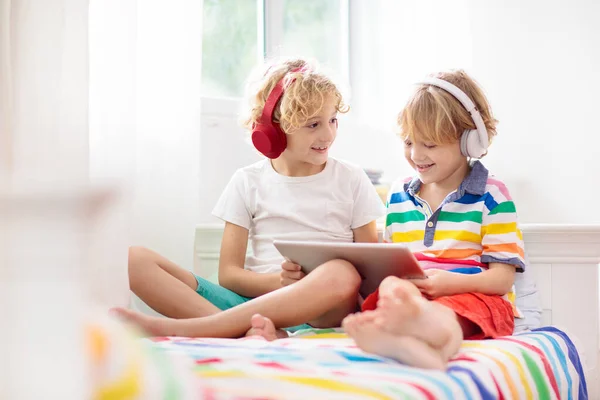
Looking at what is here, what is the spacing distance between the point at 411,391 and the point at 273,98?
3.25 feet

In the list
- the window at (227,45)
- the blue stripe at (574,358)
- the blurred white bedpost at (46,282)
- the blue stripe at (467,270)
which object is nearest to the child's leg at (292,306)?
the blue stripe at (467,270)

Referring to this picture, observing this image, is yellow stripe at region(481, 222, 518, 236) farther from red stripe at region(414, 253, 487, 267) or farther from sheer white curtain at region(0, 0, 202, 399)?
sheer white curtain at region(0, 0, 202, 399)

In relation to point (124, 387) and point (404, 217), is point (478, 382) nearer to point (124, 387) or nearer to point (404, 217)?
point (124, 387)

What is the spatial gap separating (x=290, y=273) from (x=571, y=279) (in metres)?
0.63

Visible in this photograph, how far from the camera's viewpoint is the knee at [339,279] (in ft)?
4.41

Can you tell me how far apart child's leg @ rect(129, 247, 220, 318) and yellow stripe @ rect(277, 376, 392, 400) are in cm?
73

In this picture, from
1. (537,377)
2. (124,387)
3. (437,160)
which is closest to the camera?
(124,387)

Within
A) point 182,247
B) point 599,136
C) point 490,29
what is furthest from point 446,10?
point 182,247

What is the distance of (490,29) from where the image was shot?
9.04ft

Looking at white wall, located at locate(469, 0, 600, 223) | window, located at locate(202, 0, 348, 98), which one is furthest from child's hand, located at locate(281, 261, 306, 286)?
white wall, located at locate(469, 0, 600, 223)

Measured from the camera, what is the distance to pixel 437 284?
55.2 inches

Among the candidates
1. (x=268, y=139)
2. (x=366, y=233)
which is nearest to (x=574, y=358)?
(x=366, y=233)

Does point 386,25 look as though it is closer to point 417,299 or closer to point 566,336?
point 566,336

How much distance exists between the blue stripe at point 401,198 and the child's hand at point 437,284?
0.26 metres
